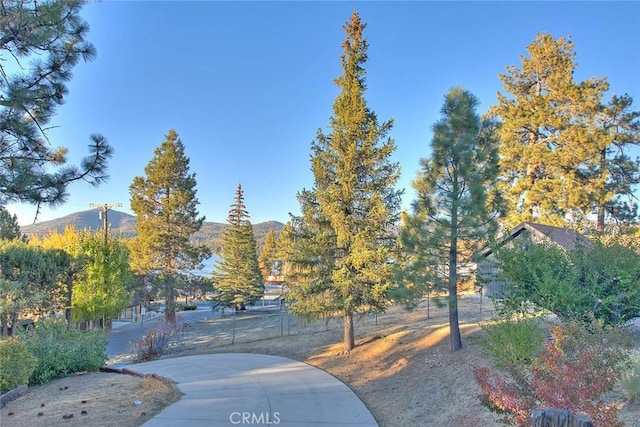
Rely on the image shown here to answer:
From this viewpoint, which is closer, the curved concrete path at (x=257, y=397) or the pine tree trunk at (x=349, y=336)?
the curved concrete path at (x=257, y=397)

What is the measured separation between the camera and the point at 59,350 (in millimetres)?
9648

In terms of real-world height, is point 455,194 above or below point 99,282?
above

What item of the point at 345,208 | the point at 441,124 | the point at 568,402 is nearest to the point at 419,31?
the point at 441,124

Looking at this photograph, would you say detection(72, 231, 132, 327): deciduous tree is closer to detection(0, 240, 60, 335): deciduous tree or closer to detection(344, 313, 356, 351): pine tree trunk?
detection(0, 240, 60, 335): deciduous tree

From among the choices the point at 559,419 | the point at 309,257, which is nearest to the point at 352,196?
the point at 309,257

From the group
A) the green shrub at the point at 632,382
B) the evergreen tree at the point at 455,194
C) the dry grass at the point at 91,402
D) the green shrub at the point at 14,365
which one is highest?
the evergreen tree at the point at 455,194

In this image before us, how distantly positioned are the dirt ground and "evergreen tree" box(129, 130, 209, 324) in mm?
7541

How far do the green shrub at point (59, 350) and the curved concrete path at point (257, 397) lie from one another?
189 cm

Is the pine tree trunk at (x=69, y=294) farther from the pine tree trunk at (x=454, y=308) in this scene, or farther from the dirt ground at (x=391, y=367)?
the pine tree trunk at (x=454, y=308)

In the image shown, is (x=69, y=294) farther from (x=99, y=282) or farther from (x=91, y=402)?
(x=91, y=402)

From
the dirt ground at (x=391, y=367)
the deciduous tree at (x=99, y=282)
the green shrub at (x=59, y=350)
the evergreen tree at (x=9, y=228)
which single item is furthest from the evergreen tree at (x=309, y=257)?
the evergreen tree at (x=9, y=228)

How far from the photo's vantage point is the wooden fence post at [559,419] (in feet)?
8.27

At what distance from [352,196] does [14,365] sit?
396 inches

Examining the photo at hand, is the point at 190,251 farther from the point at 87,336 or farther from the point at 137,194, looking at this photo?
the point at 87,336
